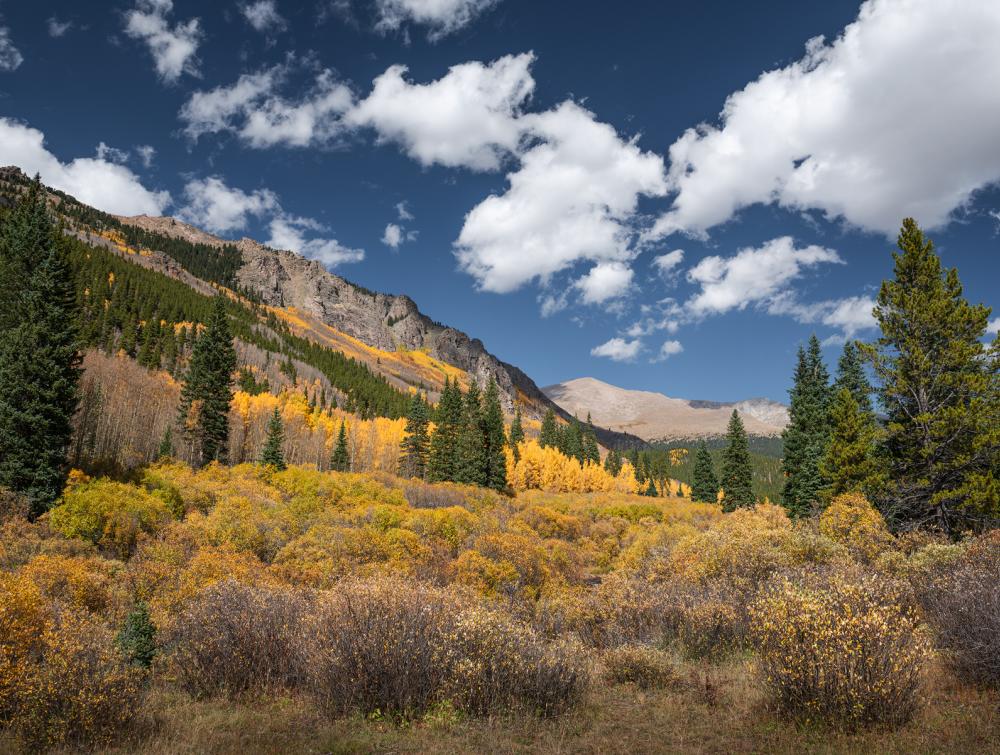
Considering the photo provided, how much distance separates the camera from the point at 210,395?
51.5 meters

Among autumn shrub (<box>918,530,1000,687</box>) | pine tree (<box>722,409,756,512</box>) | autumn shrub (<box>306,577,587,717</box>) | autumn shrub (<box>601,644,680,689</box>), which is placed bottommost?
autumn shrub (<box>601,644,680,689</box>)

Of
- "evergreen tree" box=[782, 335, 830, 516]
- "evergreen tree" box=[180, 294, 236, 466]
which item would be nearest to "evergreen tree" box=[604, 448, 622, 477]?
"evergreen tree" box=[782, 335, 830, 516]

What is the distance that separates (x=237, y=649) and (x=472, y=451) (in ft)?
180

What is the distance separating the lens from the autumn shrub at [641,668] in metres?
11.1

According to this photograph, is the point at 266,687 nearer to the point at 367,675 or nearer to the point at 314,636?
the point at 314,636

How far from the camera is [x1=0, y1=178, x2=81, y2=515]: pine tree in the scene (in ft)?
87.0

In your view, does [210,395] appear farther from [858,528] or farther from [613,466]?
[613,466]

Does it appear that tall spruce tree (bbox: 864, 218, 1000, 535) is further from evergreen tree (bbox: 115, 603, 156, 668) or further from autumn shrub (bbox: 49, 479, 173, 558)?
autumn shrub (bbox: 49, 479, 173, 558)

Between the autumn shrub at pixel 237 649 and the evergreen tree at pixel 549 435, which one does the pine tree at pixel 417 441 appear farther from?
the autumn shrub at pixel 237 649

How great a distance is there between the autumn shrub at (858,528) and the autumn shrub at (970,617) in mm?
5656

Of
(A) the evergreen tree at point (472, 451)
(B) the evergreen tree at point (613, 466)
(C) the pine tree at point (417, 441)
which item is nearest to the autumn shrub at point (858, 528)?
(A) the evergreen tree at point (472, 451)

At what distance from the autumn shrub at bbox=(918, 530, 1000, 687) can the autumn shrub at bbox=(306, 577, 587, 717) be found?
23.4 ft

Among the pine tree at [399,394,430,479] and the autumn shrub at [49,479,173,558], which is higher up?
the pine tree at [399,394,430,479]

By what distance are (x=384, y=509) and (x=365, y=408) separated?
109 m
